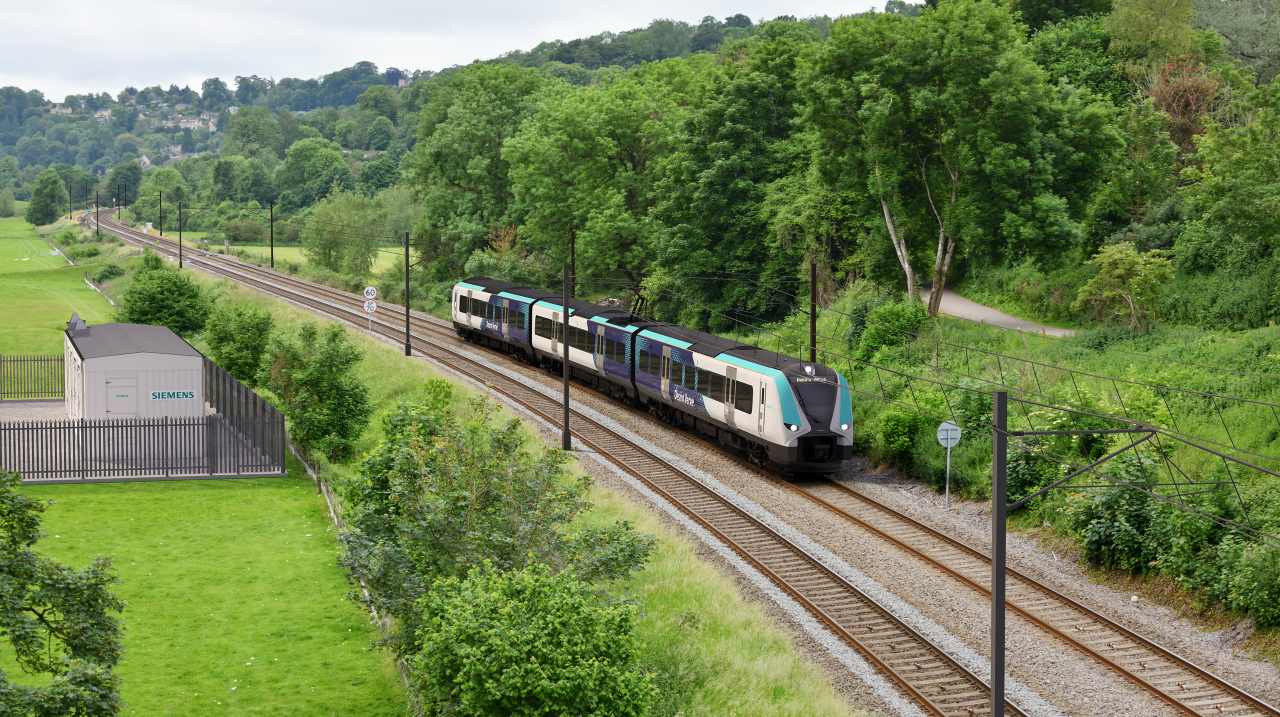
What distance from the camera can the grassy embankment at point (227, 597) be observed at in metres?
18.5

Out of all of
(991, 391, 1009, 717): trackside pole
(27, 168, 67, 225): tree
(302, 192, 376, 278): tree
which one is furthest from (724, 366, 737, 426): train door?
(27, 168, 67, 225): tree

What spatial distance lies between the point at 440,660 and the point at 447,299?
68058 millimetres

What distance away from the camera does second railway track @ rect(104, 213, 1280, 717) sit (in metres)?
19.5

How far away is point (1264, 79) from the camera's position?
57.3 metres

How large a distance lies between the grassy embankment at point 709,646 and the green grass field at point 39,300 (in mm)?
45345

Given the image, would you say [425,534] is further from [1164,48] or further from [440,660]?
[1164,48]

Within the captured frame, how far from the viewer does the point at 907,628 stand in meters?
22.0

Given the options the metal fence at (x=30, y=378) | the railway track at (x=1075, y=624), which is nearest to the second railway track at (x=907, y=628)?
the railway track at (x=1075, y=624)

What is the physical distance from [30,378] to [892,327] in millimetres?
35701

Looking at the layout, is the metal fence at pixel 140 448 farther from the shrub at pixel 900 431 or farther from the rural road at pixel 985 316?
the rural road at pixel 985 316

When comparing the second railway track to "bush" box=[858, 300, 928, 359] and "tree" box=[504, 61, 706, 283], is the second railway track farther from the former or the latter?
"tree" box=[504, 61, 706, 283]

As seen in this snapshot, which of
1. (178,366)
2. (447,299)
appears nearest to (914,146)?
(178,366)

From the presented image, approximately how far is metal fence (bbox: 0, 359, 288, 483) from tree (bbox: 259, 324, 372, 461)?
1.14 metres

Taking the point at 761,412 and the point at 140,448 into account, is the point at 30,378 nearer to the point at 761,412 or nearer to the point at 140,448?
the point at 140,448
